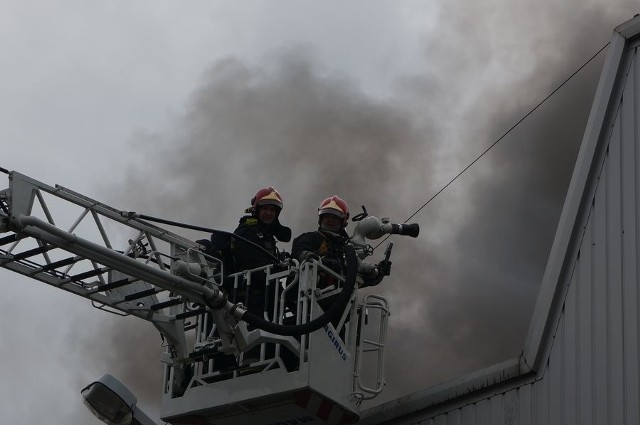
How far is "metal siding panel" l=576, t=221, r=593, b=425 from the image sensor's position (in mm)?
10906

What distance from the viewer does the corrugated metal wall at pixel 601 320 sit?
35.0 feet

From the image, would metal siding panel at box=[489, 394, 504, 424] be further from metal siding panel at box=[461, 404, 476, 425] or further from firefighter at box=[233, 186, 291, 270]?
firefighter at box=[233, 186, 291, 270]

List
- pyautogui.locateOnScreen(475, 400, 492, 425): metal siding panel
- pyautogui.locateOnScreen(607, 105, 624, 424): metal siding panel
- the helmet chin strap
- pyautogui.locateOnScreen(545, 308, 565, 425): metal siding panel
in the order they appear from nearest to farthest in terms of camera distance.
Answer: pyautogui.locateOnScreen(607, 105, 624, 424): metal siding panel, pyautogui.locateOnScreen(545, 308, 565, 425): metal siding panel, pyautogui.locateOnScreen(475, 400, 492, 425): metal siding panel, the helmet chin strap

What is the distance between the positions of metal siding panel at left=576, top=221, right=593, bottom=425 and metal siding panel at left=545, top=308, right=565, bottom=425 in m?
0.24

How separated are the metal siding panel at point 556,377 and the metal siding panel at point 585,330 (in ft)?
0.79

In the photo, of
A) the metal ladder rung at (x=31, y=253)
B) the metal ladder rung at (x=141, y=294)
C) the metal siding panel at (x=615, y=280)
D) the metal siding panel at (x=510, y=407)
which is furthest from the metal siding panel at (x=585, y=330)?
the metal ladder rung at (x=31, y=253)

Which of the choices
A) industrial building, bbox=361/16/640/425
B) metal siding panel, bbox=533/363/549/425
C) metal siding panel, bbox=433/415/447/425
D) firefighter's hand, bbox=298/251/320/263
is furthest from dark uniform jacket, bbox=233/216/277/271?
metal siding panel, bbox=533/363/549/425

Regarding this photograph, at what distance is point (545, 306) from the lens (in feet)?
38.5

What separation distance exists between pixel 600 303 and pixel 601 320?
→ 20cm

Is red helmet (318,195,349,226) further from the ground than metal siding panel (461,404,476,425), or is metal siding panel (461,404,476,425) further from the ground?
red helmet (318,195,349,226)

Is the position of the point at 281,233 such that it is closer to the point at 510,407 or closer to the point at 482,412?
the point at 482,412

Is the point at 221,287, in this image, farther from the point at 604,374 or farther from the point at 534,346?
the point at 604,374

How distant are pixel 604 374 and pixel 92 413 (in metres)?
4.75

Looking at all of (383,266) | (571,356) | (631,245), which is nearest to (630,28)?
(631,245)
